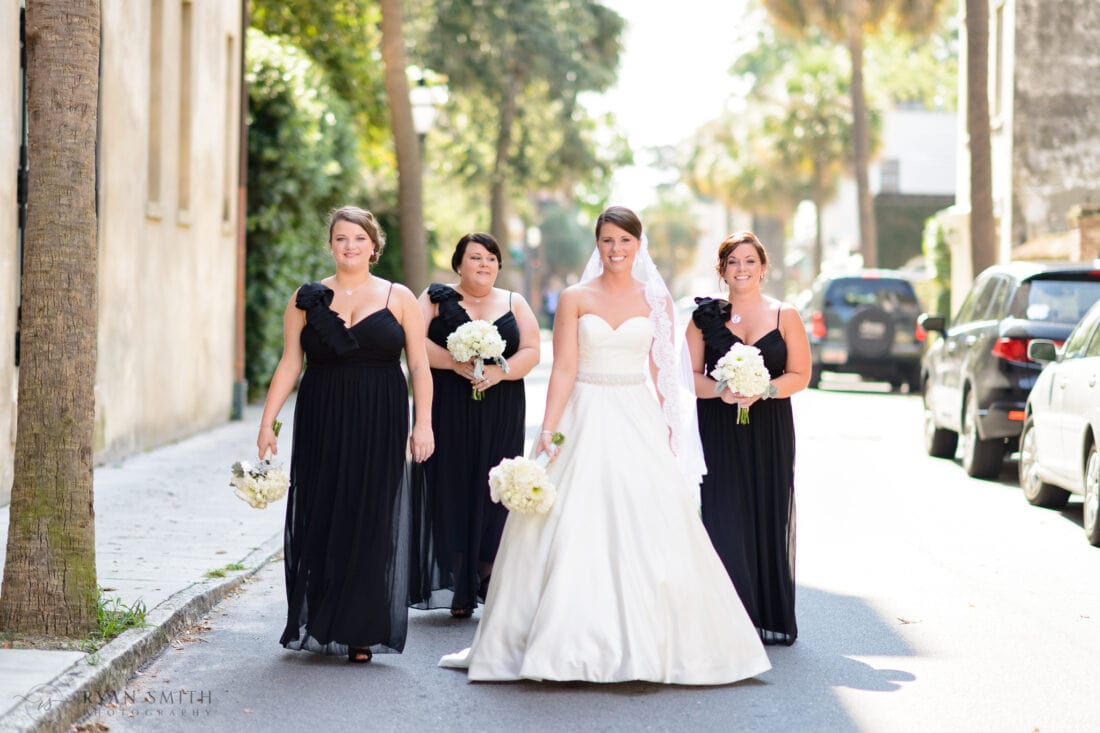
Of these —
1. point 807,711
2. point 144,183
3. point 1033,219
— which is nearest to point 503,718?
point 807,711

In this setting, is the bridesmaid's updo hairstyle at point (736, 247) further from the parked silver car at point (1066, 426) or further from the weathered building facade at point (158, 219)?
the weathered building facade at point (158, 219)

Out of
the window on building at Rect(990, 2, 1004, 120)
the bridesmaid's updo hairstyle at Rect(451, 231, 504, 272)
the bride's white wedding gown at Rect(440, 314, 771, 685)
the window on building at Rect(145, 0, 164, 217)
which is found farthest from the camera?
the window on building at Rect(990, 2, 1004, 120)

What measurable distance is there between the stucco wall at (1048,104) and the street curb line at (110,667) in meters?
25.6

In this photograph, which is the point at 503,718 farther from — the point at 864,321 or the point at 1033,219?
the point at 1033,219

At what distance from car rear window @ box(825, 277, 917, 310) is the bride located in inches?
808

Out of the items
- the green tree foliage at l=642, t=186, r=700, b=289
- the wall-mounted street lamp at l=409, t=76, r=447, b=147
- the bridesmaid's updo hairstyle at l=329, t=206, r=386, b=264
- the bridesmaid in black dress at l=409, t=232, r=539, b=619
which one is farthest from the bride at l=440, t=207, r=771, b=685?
the green tree foliage at l=642, t=186, r=700, b=289

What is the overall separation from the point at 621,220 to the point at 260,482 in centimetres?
189

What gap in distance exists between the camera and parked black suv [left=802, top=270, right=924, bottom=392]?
2702cm

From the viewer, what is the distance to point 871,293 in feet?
91.0

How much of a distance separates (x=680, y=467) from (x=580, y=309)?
0.82m

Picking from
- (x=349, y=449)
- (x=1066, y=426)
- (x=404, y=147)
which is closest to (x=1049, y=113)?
(x=404, y=147)

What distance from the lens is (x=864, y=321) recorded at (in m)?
27.0

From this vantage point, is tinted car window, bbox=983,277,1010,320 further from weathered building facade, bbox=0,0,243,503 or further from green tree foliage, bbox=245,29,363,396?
green tree foliage, bbox=245,29,363,396

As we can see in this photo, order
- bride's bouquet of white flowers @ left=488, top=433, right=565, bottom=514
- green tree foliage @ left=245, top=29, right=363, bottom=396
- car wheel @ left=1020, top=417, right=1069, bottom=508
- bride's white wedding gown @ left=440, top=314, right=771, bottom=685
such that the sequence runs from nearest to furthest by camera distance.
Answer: bride's white wedding gown @ left=440, top=314, right=771, bottom=685 < bride's bouquet of white flowers @ left=488, top=433, right=565, bottom=514 < car wheel @ left=1020, top=417, right=1069, bottom=508 < green tree foliage @ left=245, top=29, right=363, bottom=396
